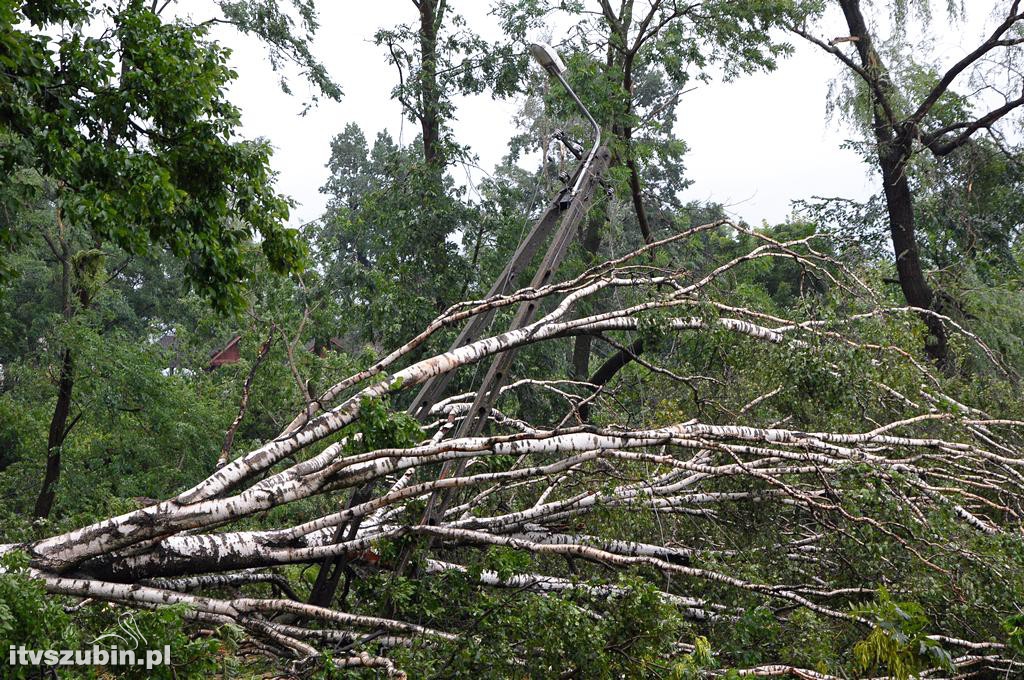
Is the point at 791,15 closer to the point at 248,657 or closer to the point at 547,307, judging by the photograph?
the point at 547,307

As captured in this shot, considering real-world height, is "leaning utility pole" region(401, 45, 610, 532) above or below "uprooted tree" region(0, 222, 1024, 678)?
above

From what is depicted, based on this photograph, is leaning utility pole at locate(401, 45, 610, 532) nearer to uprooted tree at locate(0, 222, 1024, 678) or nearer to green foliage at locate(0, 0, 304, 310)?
uprooted tree at locate(0, 222, 1024, 678)

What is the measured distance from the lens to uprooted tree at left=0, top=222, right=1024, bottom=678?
4758mm

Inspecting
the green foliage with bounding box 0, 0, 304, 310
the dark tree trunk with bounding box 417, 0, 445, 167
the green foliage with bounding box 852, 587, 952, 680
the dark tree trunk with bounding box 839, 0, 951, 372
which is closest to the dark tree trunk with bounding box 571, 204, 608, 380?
the dark tree trunk with bounding box 417, 0, 445, 167

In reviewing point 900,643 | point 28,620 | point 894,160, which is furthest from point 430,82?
point 900,643

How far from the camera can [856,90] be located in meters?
12.5

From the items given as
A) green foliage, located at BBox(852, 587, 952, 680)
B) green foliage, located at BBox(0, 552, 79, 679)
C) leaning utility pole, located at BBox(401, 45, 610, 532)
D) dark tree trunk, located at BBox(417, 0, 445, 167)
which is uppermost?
dark tree trunk, located at BBox(417, 0, 445, 167)

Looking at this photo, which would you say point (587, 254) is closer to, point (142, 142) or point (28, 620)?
point (142, 142)

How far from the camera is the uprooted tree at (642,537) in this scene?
476 cm

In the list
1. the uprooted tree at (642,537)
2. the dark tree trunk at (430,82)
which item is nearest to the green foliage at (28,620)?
the uprooted tree at (642,537)

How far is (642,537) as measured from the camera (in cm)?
670

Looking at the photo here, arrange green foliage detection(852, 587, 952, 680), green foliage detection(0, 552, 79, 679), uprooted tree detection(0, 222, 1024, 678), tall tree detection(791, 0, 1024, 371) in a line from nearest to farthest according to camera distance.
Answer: green foliage detection(0, 552, 79, 679)
green foliage detection(852, 587, 952, 680)
uprooted tree detection(0, 222, 1024, 678)
tall tree detection(791, 0, 1024, 371)

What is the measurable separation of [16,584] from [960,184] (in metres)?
13.0

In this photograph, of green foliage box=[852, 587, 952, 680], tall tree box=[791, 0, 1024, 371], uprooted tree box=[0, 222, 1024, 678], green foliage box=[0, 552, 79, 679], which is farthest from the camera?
tall tree box=[791, 0, 1024, 371]
